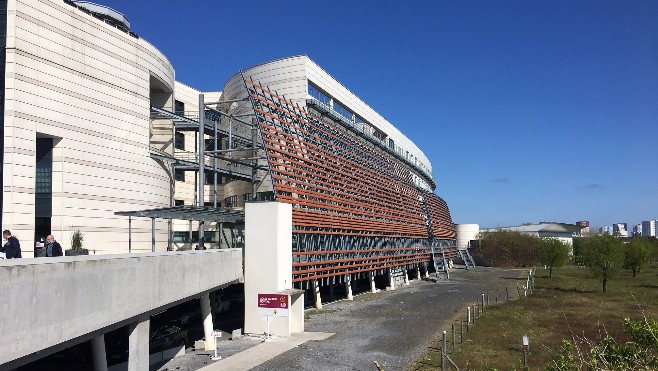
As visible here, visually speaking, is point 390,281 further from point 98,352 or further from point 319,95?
point 98,352

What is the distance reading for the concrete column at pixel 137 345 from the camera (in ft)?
49.9

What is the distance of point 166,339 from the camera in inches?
853

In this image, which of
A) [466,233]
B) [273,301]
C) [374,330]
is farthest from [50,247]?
[466,233]

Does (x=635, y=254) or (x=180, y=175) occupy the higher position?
(x=180, y=175)

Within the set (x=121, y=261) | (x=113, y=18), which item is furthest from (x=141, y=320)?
(x=113, y=18)

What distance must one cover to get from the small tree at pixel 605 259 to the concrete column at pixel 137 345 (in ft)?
148

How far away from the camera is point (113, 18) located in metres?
38.1

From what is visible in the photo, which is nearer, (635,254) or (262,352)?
(262,352)

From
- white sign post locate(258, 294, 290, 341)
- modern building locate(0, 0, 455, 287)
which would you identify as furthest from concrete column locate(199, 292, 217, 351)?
modern building locate(0, 0, 455, 287)

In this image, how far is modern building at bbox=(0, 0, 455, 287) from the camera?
2800cm

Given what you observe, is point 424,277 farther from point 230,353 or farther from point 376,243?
point 230,353

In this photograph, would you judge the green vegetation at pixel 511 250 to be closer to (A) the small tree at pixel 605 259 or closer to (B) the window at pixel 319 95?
(A) the small tree at pixel 605 259

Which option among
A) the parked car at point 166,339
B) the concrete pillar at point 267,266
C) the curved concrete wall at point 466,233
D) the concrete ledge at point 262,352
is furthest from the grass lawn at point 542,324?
the curved concrete wall at point 466,233

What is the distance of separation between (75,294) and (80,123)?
74.8 ft
